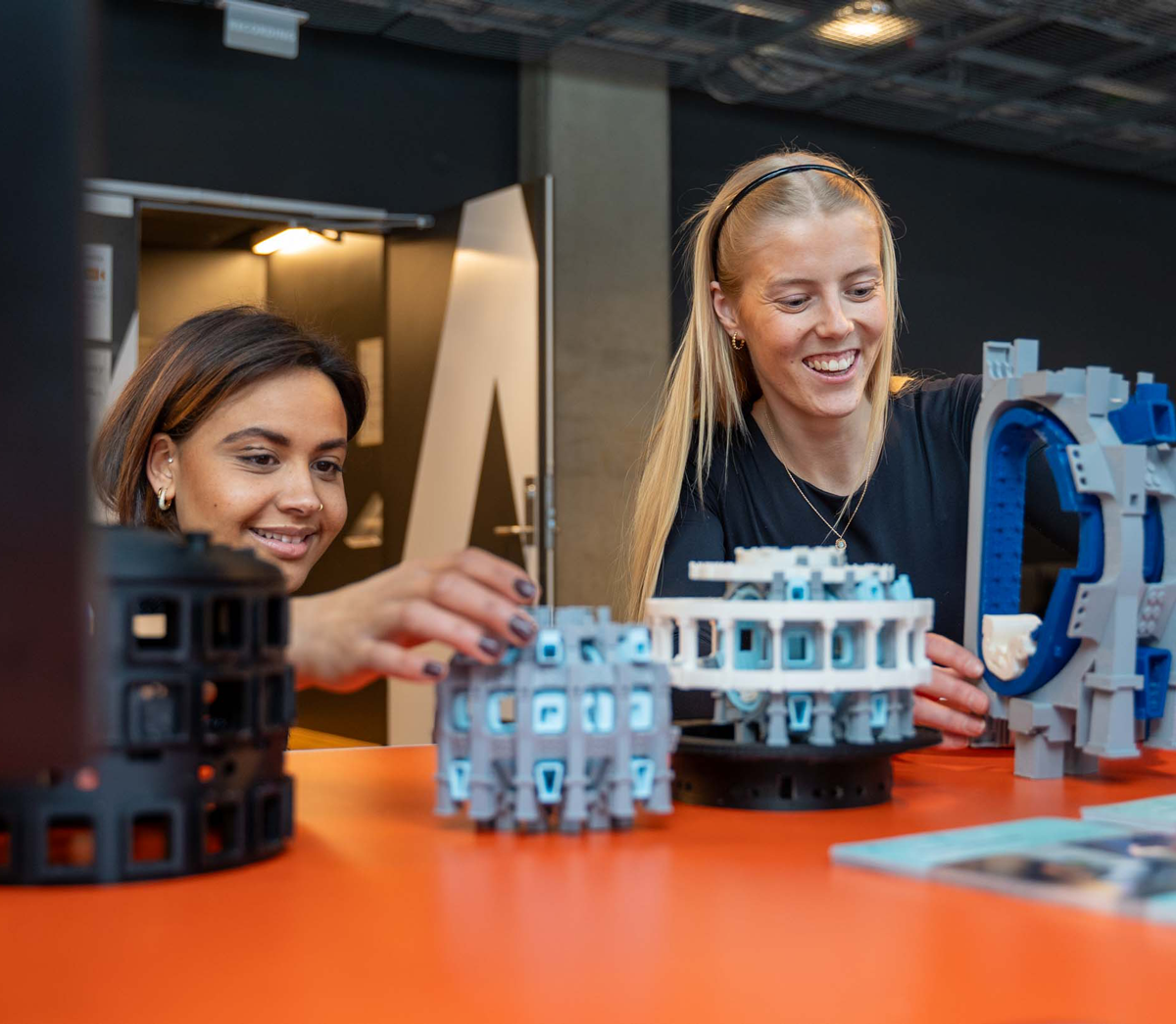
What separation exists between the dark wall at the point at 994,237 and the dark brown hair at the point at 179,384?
464cm

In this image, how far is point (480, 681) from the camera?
0.82m

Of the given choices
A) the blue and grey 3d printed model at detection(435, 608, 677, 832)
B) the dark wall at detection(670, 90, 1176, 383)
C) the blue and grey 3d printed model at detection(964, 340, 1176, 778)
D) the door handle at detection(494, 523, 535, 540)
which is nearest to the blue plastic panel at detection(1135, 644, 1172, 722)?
the blue and grey 3d printed model at detection(964, 340, 1176, 778)

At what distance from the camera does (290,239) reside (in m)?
6.11

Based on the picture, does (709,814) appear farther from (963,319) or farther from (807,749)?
(963,319)

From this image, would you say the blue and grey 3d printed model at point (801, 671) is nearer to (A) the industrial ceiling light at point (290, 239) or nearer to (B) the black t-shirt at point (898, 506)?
(B) the black t-shirt at point (898, 506)

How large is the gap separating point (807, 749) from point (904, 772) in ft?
0.93

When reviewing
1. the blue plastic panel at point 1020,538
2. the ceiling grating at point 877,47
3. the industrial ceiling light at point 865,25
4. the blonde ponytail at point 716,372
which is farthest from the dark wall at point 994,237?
the blue plastic panel at point 1020,538

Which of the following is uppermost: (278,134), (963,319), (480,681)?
(278,134)

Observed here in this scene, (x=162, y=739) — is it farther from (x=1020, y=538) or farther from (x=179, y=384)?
(x=179, y=384)

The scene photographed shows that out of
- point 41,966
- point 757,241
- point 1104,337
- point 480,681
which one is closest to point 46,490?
point 41,966

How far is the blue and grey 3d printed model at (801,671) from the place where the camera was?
35.8 inches

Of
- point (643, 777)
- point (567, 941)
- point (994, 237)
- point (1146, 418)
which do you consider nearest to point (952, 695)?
point (1146, 418)

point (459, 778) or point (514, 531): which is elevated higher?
point (514, 531)

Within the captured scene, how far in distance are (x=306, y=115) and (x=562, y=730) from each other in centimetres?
516
